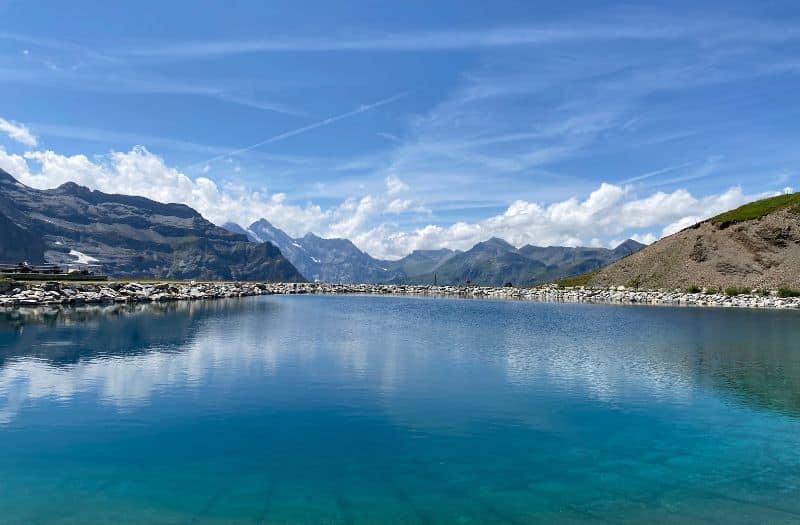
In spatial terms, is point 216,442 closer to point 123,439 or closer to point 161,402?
point 123,439

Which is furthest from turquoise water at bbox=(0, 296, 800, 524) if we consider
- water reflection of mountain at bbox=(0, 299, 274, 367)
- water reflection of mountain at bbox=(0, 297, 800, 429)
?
water reflection of mountain at bbox=(0, 299, 274, 367)

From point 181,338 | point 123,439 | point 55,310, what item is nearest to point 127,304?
point 55,310

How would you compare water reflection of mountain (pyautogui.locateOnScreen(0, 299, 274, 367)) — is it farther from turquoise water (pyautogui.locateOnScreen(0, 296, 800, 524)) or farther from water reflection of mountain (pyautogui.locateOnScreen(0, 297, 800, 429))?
turquoise water (pyautogui.locateOnScreen(0, 296, 800, 524))

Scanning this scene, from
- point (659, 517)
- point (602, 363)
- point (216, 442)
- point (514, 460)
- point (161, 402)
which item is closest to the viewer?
point (659, 517)

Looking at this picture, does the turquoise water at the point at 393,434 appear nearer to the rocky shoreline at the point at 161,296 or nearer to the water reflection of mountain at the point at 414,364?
the water reflection of mountain at the point at 414,364

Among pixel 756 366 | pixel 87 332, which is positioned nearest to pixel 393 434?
pixel 756 366

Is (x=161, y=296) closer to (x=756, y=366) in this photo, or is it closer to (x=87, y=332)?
(x=87, y=332)

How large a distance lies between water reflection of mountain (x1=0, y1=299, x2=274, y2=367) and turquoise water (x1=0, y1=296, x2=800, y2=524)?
2.61ft

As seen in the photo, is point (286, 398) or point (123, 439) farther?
point (286, 398)

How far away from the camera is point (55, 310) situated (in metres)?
95.0

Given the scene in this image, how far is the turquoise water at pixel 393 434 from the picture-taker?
1961 cm

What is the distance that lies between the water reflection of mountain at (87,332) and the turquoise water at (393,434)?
0.80 meters

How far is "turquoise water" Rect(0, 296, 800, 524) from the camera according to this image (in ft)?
64.3

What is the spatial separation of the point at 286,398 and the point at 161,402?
804 centimetres
